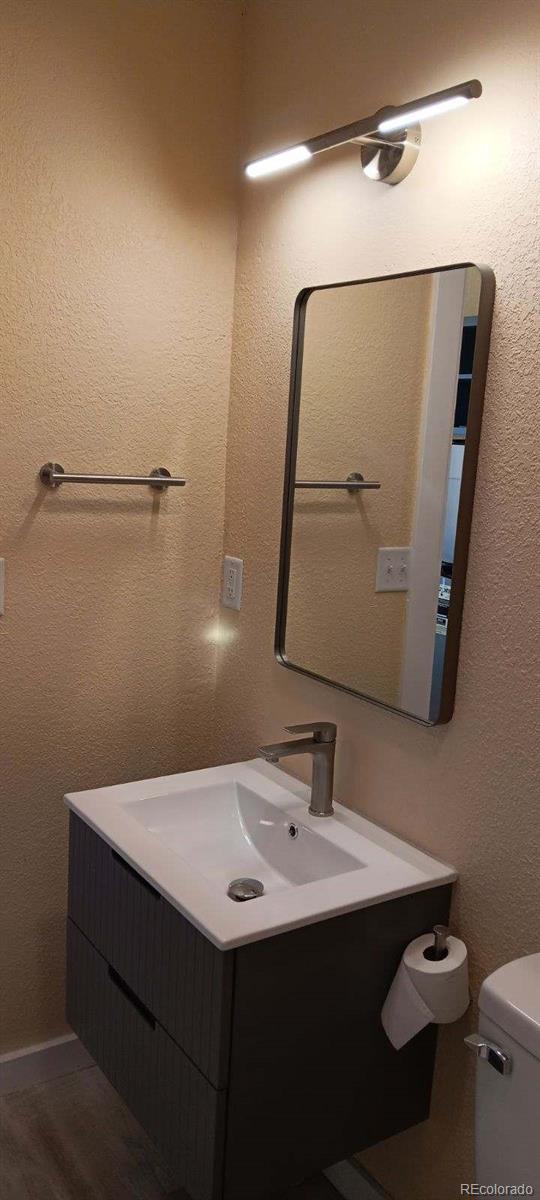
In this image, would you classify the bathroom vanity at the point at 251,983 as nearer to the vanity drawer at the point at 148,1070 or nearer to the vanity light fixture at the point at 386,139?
the vanity drawer at the point at 148,1070

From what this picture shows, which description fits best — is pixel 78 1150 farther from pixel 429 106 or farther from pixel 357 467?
pixel 429 106

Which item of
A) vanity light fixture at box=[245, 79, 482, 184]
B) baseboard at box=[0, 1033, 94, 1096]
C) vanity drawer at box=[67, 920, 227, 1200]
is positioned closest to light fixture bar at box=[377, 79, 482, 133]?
A: vanity light fixture at box=[245, 79, 482, 184]

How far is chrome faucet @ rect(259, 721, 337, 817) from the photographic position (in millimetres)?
1714

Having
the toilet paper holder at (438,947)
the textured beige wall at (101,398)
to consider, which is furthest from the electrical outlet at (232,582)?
the toilet paper holder at (438,947)

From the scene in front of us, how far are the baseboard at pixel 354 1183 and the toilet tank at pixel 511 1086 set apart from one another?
0.58 meters

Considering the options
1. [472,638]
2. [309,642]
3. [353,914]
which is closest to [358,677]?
[309,642]

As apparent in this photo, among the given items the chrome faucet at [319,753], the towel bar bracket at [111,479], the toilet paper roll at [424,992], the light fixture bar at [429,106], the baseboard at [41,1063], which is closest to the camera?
the light fixture bar at [429,106]

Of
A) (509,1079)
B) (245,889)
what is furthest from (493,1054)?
(245,889)

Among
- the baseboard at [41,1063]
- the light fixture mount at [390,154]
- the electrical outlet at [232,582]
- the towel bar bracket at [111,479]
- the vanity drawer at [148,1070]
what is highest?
the light fixture mount at [390,154]

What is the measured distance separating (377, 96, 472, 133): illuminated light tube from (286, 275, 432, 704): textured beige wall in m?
0.23

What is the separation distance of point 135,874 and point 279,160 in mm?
1269

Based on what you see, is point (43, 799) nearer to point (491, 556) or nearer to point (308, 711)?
point (308, 711)

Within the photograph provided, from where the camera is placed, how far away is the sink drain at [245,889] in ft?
5.51

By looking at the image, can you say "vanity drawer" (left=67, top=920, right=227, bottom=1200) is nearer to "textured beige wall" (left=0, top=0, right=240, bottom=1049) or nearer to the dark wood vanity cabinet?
the dark wood vanity cabinet
